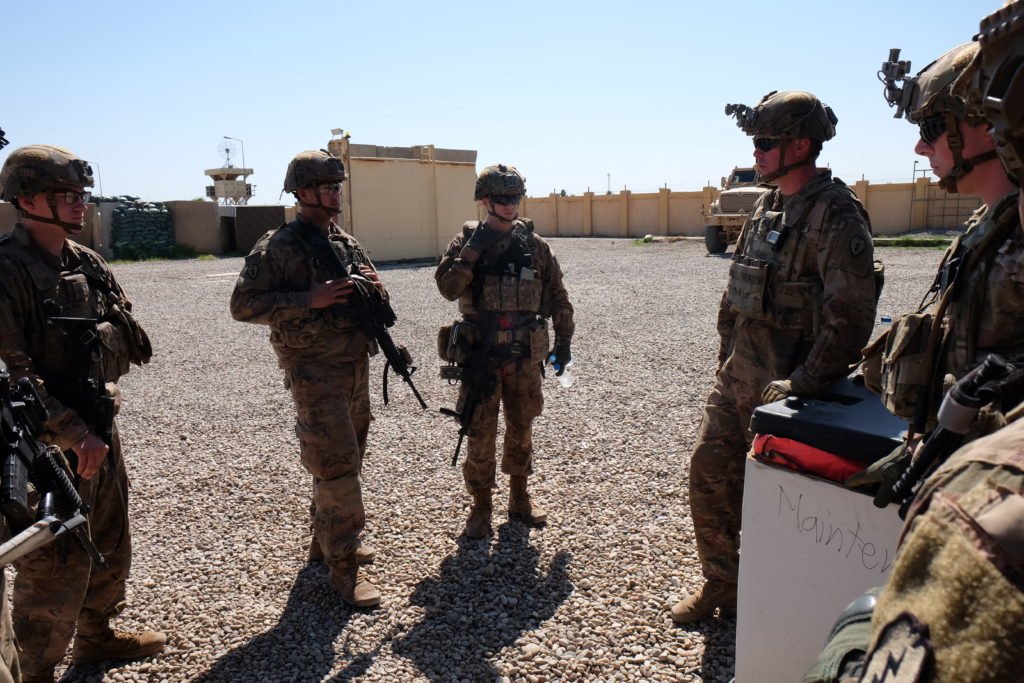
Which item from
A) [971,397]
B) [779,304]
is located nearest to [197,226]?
[779,304]

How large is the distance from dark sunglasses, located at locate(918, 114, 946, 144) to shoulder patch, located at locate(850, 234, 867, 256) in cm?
71

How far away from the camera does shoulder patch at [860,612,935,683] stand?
731 mm

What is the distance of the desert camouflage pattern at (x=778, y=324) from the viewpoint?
284 cm

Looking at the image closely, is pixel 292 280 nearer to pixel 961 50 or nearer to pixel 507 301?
pixel 507 301

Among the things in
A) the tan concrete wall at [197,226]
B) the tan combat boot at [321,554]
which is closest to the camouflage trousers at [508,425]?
the tan combat boot at [321,554]

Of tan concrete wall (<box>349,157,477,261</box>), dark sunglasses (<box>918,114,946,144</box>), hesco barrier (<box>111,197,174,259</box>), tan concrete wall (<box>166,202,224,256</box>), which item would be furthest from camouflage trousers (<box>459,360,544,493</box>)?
tan concrete wall (<box>166,202,224,256</box>)

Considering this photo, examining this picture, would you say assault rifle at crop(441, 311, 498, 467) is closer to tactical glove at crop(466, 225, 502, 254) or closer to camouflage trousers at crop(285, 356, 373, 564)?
tactical glove at crop(466, 225, 502, 254)

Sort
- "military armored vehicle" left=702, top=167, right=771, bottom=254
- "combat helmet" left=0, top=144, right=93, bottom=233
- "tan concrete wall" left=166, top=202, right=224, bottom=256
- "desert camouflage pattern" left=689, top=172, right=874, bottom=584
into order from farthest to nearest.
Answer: "tan concrete wall" left=166, top=202, right=224, bottom=256 < "military armored vehicle" left=702, top=167, right=771, bottom=254 < "combat helmet" left=0, top=144, right=93, bottom=233 < "desert camouflage pattern" left=689, top=172, right=874, bottom=584

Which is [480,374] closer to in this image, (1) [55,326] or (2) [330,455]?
(2) [330,455]

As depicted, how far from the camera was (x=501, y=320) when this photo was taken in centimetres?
429

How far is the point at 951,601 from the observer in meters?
0.72

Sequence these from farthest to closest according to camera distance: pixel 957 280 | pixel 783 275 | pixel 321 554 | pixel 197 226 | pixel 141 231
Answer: pixel 197 226, pixel 141 231, pixel 321 554, pixel 783 275, pixel 957 280

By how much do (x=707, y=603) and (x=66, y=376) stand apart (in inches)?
111

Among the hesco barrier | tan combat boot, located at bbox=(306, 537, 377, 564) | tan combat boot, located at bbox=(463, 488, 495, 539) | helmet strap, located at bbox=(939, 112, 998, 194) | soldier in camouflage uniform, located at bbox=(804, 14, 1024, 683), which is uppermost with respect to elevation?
the hesco barrier
